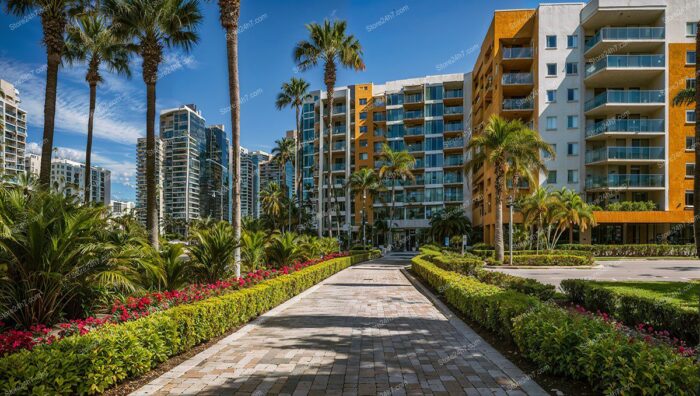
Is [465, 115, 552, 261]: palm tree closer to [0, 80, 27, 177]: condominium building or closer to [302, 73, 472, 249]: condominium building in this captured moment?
[302, 73, 472, 249]: condominium building

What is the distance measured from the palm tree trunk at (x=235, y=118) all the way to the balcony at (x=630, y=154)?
37.7m

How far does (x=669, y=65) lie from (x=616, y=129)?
805cm

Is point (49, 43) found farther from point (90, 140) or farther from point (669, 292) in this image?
point (669, 292)

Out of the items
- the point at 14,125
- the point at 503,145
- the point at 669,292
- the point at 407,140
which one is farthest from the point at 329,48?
the point at 14,125

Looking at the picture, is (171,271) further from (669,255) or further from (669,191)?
(669,191)

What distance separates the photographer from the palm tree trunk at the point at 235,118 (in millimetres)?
13672

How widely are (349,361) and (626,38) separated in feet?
152

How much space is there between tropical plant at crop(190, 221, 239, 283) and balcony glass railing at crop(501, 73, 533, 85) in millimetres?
38993

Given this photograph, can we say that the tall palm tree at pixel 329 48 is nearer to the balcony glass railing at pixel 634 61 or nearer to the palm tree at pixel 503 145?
the palm tree at pixel 503 145

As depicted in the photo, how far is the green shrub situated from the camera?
4121mm

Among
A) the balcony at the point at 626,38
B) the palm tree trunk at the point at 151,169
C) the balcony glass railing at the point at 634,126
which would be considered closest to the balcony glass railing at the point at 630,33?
the balcony at the point at 626,38

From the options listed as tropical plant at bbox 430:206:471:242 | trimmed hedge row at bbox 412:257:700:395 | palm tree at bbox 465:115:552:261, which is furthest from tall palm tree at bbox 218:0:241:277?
tropical plant at bbox 430:206:471:242

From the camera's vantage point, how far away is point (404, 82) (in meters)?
70.8

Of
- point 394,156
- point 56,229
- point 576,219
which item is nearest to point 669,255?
point 576,219
